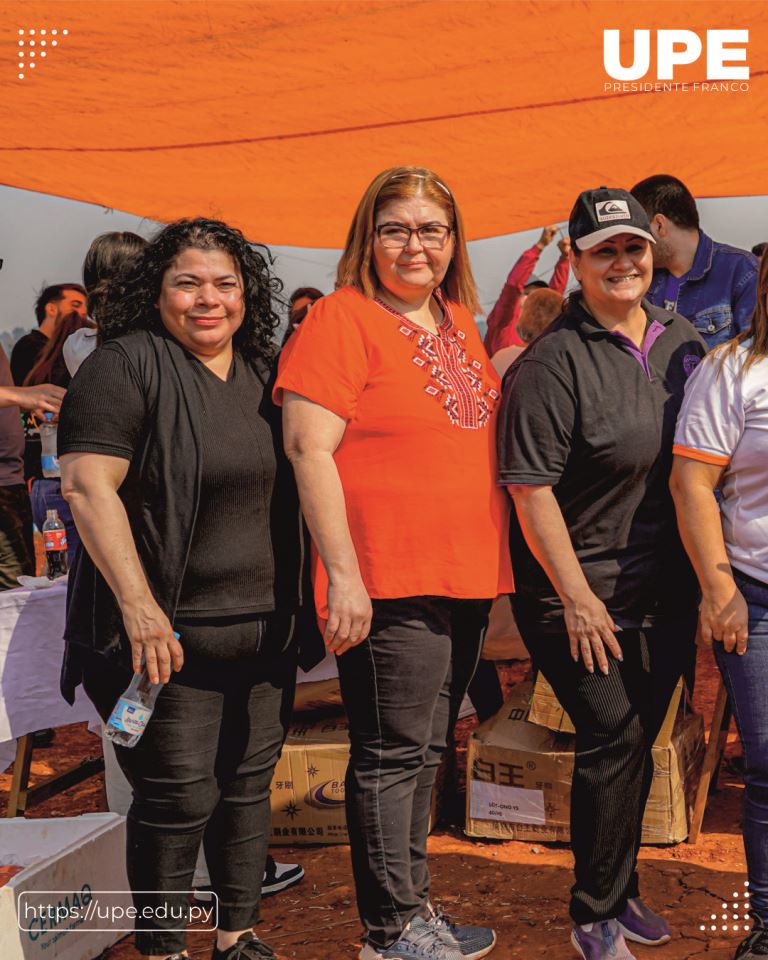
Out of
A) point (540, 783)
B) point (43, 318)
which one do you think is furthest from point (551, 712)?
point (43, 318)

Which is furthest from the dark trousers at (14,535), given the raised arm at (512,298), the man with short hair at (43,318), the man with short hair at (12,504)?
the raised arm at (512,298)

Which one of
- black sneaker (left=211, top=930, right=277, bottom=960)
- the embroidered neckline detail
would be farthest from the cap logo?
black sneaker (left=211, top=930, right=277, bottom=960)

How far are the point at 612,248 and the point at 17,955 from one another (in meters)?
2.30

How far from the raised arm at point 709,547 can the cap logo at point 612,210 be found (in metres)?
0.59

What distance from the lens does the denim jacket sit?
387cm

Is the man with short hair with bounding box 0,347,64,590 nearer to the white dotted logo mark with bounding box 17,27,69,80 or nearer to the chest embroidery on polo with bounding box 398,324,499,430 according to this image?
the white dotted logo mark with bounding box 17,27,69,80

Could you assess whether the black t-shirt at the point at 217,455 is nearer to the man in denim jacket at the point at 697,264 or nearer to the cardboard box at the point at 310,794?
the cardboard box at the point at 310,794

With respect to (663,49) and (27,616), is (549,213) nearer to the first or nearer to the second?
(663,49)

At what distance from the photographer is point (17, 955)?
2484mm

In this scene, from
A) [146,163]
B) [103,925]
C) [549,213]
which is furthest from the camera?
[549,213]

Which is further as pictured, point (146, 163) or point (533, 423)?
point (146, 163)

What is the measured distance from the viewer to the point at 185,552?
85.4 inches

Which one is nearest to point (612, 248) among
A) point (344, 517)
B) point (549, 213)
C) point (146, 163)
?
point (344, 517)

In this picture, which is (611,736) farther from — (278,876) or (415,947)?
(278,876)
